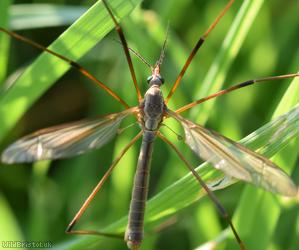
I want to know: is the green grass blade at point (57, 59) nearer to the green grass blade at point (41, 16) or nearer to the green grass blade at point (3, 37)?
the green grass blade at point (3, 37)

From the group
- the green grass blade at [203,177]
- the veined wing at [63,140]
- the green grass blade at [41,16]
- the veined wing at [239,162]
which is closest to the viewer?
the veined wing at [239,162]

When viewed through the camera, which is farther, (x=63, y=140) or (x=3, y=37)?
(x=3, y=37)

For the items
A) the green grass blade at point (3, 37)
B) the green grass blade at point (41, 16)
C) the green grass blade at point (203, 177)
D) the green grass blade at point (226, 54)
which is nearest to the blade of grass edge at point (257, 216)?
the green grass blade at point (203, 177)

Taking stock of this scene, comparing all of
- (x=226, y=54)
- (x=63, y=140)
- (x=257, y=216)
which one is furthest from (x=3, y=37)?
(x=257, y=216)

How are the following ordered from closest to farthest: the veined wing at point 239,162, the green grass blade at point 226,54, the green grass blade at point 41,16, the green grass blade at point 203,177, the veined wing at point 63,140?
the veined wing at point 239,162
the green grass blade at point 203,177
the veined wing at point 63,140
the green grass blade at point 226,54
the green grass blade at point 41,16

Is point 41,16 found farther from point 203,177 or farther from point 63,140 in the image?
point 203,177

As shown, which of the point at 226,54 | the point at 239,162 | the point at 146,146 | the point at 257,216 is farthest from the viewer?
the point at 226,54

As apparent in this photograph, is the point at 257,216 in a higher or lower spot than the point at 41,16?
lower

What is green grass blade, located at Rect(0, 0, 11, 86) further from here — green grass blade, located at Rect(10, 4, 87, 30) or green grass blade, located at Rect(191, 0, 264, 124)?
green grass blade, located at Rect(191, 0, 264, 124)

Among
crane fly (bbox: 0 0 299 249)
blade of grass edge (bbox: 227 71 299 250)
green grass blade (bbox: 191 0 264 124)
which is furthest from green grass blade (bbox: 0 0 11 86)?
blade of grass edge (bbox: 227 71 299 250)
